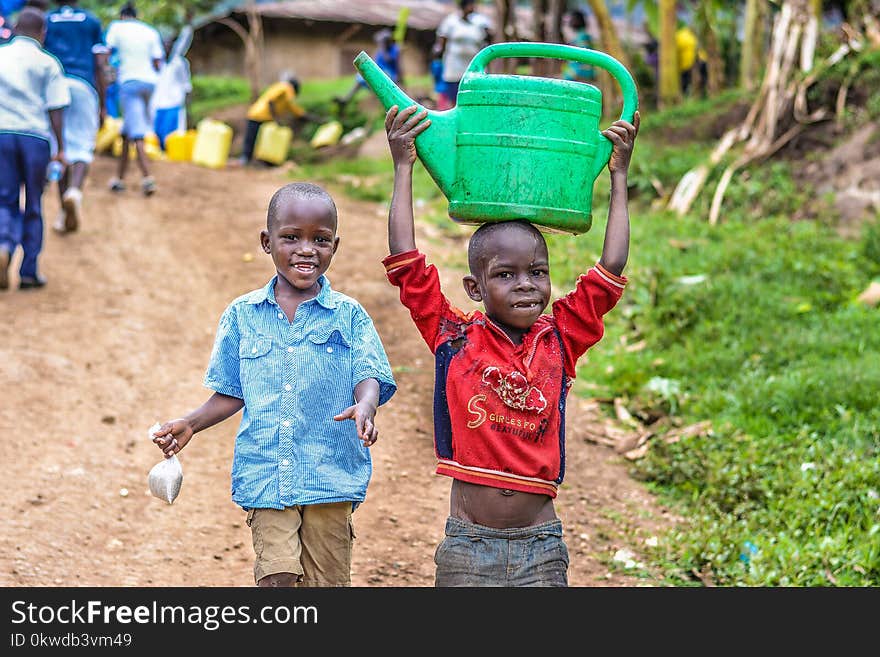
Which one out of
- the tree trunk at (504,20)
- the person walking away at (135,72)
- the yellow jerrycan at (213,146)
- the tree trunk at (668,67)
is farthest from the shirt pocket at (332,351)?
the yellow jerrycan at (213,146)

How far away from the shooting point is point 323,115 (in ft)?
56.1

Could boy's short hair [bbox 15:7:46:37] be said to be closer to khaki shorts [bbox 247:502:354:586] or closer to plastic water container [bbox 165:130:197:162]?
khaki shorts [bbox 247:502:354:586]

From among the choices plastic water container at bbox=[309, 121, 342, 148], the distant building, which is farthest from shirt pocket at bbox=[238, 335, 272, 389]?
the distant building

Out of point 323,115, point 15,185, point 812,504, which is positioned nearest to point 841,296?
point 812,504

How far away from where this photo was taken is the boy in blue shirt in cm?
277

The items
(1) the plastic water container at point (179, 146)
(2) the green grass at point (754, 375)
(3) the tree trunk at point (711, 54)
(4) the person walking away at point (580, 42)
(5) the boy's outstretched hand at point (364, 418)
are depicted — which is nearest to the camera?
(5) the boy's outstretched hand at point (364, 418)

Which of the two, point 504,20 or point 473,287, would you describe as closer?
point 473,287

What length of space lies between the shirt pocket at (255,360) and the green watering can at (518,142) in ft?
1.98

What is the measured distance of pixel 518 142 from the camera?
261 centimetres

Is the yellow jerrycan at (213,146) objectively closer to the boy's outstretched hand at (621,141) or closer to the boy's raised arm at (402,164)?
the boy's raised arm at (402,164)

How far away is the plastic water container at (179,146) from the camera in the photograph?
44.2 feet

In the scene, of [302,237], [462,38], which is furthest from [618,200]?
[462,38]

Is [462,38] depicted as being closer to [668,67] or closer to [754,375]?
[668,67]

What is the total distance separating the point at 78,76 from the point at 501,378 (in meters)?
6.03
